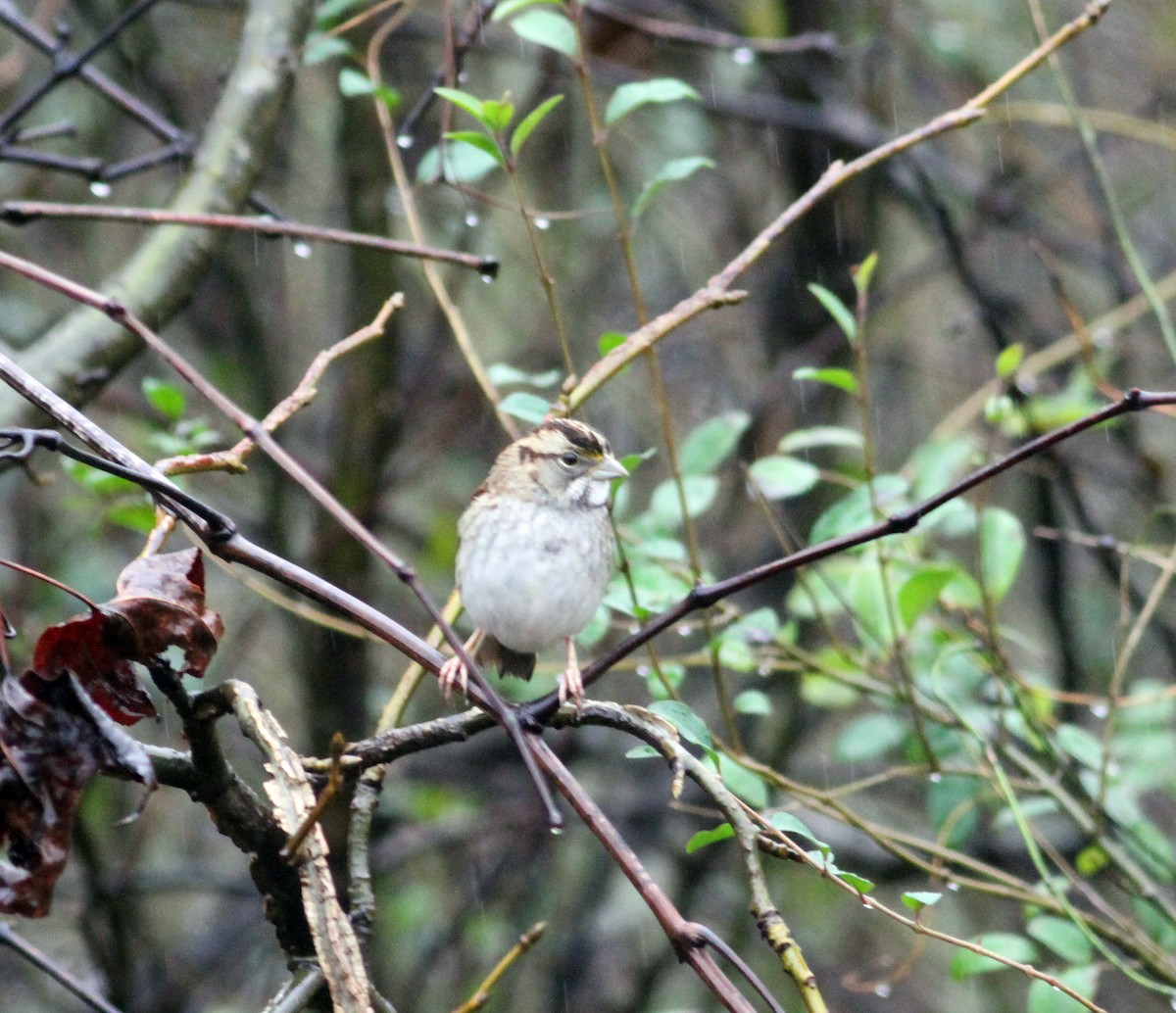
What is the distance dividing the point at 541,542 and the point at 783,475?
61cm

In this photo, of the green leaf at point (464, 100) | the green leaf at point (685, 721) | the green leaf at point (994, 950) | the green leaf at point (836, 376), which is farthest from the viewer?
the green leaf at point (836, 376)

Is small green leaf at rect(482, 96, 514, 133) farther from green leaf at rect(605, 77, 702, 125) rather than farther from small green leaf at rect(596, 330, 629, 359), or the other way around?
small green leaf at rect(596, 330, 629, 359)

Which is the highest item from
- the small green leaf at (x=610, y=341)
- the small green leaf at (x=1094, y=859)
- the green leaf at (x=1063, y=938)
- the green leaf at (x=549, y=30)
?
the green leaf at (x=549, y=30)

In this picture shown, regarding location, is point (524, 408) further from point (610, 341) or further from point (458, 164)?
point (458, 164)

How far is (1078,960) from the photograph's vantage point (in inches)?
112

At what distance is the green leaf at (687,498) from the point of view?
10.6ft

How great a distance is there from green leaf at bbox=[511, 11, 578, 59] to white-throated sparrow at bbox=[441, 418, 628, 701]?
78 centimetres

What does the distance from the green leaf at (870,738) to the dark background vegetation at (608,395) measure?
1.91 ft

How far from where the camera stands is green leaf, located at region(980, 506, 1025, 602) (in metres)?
3.28

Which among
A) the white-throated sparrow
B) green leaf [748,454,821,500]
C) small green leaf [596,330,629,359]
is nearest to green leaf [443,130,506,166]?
small green leaf [596,330,629,359]

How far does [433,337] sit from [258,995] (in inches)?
106

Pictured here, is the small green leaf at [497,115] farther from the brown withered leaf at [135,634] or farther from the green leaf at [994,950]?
the green leaf at [994,950]

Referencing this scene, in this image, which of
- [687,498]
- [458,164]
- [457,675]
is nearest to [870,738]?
[687,498]

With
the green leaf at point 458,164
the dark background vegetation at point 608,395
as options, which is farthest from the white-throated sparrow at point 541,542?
the dark background vegetation at point 608,395
